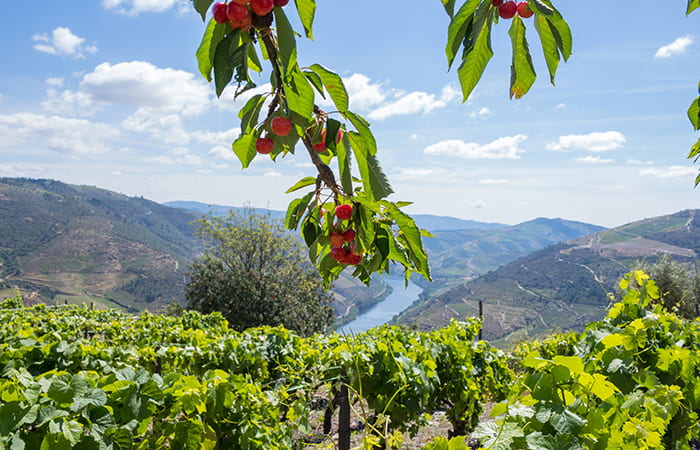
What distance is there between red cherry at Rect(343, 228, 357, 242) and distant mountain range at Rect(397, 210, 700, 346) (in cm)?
6448

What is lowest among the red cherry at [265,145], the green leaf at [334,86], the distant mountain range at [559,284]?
the distant mountain range at [559,284]

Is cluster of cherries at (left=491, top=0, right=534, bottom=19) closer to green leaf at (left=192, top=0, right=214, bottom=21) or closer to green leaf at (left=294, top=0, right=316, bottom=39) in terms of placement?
green leaf at (left=294, top=0, right=316, bottom=39)

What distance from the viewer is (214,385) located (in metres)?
2.00

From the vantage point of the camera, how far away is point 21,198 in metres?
105

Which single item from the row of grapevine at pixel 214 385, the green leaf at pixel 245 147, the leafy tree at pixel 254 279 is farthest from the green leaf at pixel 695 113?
the leafy tree at pixel 254 279

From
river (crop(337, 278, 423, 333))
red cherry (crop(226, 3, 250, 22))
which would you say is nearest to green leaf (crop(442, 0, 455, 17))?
red cherry (crop(226, 3, 250, 22))

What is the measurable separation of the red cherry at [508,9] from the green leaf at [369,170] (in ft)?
1.07

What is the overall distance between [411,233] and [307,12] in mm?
497

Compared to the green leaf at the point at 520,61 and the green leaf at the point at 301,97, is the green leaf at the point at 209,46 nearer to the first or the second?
the green leaf at the point at 301,97

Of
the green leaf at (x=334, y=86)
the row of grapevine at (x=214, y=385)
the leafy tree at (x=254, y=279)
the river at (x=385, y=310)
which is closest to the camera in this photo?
the green leaf at (x=334, y=86)

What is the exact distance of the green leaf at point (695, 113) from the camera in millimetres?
1591

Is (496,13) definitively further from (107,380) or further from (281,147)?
(107,380)

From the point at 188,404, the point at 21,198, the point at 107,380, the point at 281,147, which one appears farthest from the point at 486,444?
the point at 21,198

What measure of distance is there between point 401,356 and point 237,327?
12.2 m
